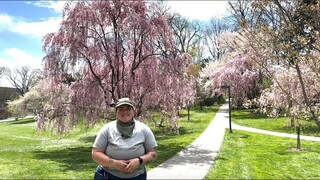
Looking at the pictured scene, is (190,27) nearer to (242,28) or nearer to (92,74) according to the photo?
(92,74)

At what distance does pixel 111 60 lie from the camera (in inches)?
538

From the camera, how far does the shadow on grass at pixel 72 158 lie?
10.1m

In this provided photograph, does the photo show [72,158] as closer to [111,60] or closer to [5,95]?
[111,60]

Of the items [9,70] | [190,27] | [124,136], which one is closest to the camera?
[124,136]

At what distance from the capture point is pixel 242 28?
5.82 m

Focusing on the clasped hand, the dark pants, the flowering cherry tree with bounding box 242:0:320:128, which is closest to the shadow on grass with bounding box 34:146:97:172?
the dark pants

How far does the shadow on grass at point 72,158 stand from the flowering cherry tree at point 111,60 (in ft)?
4.14

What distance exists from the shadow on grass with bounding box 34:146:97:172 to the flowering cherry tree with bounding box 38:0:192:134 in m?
1.26

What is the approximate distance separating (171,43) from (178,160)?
538 cm

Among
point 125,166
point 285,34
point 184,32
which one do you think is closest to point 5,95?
point 184,32

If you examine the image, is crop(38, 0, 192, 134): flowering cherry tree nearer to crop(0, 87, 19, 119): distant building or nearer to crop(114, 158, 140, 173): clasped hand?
crop(114, 158, 140, 173): clasped hand

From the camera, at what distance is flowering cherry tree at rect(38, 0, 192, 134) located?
13.1 meters

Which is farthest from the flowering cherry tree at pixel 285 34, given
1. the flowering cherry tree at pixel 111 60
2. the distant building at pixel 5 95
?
the distant building at pixel 5 95

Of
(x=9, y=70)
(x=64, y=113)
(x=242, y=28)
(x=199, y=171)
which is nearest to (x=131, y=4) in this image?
(x=64, y=113)
